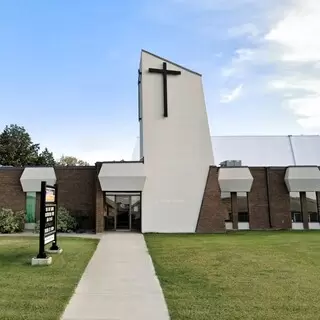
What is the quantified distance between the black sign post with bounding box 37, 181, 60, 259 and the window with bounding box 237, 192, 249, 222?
16.3 meters

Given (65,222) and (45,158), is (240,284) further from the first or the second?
(45,158)

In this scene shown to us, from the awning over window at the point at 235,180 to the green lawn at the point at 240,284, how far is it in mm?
12916

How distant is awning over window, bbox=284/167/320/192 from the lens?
25531 mm

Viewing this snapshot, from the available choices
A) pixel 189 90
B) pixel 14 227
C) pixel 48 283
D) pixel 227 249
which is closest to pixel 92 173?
pixel 14 227

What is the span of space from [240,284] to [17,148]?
4342 cm

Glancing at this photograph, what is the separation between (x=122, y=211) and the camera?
24125 mm

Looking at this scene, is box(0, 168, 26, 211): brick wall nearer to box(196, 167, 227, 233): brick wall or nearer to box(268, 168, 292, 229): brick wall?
box(196, 167, 227, 233): brick wall

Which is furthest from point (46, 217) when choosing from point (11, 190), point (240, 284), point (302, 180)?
point (302, 180)

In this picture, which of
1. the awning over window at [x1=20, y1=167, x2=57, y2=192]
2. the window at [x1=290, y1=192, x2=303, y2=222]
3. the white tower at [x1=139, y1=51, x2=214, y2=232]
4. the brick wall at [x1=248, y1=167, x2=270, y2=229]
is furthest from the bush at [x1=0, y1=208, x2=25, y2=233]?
the window at [x1=290, y1=192, x2=303, y2=222]

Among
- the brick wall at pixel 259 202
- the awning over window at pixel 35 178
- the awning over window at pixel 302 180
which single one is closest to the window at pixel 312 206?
the awning over window at pixel 302 180

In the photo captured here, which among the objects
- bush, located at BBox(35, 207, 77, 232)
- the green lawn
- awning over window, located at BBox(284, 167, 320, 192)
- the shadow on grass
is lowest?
the green lawn

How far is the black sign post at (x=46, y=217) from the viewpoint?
399 inches

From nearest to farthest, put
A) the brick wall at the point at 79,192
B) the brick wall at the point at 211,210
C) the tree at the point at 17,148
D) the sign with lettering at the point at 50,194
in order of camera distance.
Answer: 1. the sign with lettering at the point at 50,194
2. the brick wall at the point at 211,210
3. the brick wall at the point at 79,192
4. the tree at the point at 17,148

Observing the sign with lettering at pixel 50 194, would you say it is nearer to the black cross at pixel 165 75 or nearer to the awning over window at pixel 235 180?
the black cross at pixel 165 75
